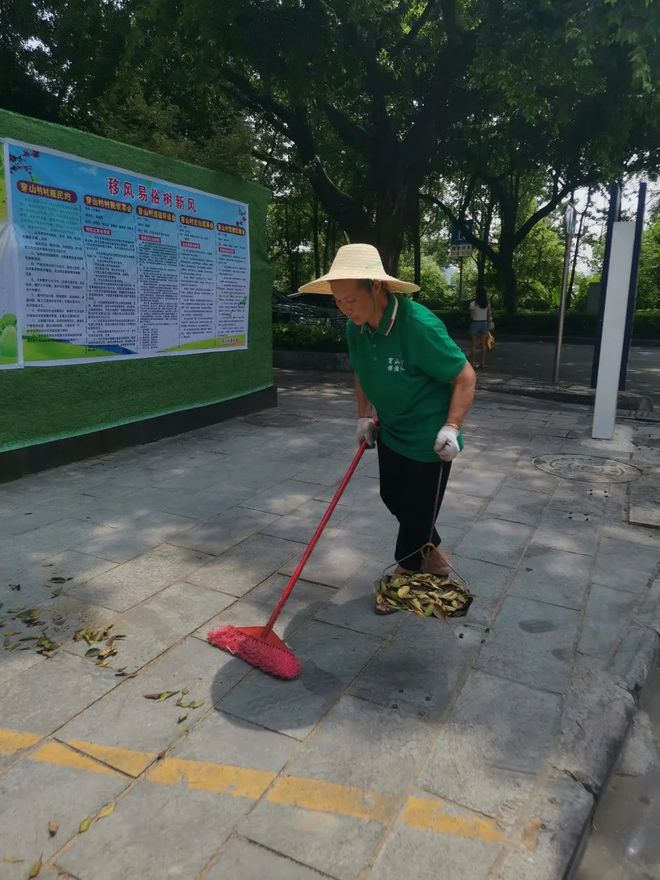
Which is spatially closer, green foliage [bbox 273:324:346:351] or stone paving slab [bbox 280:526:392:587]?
stone paving slab [bbox 280:526:392:587]

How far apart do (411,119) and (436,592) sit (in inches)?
494

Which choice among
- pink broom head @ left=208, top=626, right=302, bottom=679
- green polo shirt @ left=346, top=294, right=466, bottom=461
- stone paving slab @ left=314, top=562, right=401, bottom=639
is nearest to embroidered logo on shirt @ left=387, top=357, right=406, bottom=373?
green polo shirt @ left=346, top=294, right=466, bottom=461

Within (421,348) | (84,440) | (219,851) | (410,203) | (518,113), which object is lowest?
(219,851)

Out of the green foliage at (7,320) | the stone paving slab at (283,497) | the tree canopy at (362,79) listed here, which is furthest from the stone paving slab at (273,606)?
the tree canopy at (362,79)

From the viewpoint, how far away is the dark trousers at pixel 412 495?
3.14 metres

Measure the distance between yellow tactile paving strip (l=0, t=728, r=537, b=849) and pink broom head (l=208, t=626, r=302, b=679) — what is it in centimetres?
54

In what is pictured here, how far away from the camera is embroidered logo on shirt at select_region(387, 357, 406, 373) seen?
2.96 metres

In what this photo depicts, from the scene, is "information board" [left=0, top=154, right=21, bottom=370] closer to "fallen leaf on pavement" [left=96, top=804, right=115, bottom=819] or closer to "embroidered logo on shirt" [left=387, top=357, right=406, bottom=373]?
"embroidered logo on shirt" [left=387, top=357, right=406, bottom=373]

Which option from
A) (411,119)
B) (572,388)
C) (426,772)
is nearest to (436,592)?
(426,772)

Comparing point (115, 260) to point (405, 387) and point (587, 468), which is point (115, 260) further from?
point (587, 468)

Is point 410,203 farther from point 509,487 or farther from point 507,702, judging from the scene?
point 507,702

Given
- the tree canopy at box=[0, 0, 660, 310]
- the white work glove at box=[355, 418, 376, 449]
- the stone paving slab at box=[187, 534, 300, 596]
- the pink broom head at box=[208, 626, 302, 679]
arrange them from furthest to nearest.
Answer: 1. the tree canopy at box=[0, 0, 660, 310]
2. the stone paving slab at box=[187, 534, 300, 596]
3. the white work glove at box=[355, 418, 376, 449]
4. the pink broom head at box=[208, 626, 302, 679]

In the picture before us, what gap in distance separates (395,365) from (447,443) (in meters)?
0.44

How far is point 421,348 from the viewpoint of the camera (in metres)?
2.87
